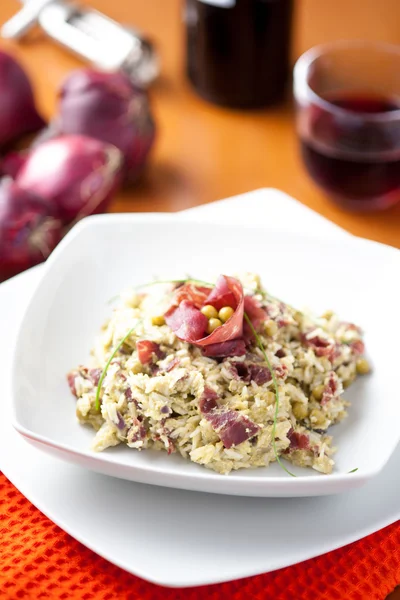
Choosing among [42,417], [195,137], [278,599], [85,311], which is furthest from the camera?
[195,137]

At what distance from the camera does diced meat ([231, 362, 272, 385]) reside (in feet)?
4.17

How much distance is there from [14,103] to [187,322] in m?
1.29

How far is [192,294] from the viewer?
1.38 m

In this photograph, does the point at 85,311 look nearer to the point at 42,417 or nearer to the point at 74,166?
the point at 42,417

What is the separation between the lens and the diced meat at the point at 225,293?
135 cm

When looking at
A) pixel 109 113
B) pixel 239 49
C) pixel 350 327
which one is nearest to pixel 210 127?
pixel 239 49

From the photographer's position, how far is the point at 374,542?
49.1 inches

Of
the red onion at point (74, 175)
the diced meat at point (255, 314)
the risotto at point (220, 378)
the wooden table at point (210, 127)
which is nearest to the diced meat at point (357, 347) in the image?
the risotto at point (220, 378)

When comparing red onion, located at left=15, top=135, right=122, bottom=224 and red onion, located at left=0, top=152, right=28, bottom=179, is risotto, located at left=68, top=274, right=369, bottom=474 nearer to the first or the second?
red onion, located at left=15, top=135, right=122, bottom=224

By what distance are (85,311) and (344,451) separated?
58cm

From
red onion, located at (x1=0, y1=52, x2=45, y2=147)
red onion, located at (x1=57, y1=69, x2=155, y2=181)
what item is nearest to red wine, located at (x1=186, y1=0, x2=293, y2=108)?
red onion, located at (x1=57, y1=69, x2=155, y2=181)

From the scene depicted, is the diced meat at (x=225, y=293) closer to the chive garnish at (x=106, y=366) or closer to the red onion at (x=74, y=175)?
the chive garnish at (x=106, y=366)

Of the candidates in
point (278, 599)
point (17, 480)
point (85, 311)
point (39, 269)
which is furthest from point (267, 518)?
point (39, 269)

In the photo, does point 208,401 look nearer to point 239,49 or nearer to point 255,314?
point 255,314
